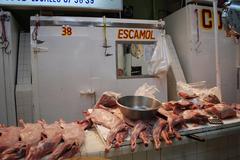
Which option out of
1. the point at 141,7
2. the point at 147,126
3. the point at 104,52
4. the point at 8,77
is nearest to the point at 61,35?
the point at 104,52

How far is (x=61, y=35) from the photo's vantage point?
2924 millimetres

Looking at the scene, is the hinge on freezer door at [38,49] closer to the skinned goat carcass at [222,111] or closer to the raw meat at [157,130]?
the raw meat at [157,130]

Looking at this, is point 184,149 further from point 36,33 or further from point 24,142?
point 36,33

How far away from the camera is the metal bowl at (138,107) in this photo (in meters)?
1.46

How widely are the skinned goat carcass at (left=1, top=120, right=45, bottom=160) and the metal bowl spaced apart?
590mm

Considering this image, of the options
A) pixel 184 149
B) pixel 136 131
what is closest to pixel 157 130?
pixel 136 131

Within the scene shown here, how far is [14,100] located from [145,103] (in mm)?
2060

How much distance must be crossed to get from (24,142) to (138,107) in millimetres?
849

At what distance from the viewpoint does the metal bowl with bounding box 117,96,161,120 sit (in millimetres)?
1461

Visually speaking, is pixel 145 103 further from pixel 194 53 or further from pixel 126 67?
pixel 194 53

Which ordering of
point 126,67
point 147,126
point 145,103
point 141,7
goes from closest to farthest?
point 147,126
point 145,103
point 126,67
point 141,7

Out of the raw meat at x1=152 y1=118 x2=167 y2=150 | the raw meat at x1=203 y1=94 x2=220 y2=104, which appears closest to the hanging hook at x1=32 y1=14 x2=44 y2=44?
the raw meat at x1=152 y1=118 x2=167 y2=150

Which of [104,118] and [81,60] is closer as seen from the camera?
[104,118]

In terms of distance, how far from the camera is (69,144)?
4.09ft
